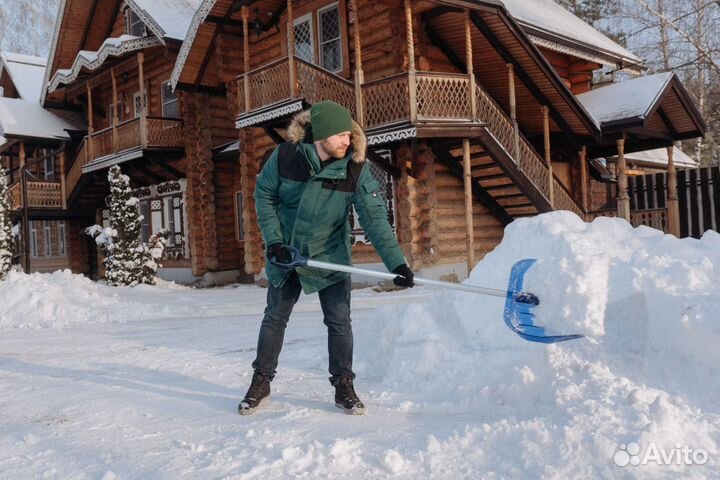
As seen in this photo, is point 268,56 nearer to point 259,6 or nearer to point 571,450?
point 259,6

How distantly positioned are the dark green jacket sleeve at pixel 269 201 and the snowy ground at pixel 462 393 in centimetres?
108

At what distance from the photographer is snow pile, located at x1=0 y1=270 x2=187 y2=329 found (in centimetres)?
885

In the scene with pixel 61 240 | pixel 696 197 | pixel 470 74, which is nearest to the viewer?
pixel 470 74

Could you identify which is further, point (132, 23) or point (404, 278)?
point (132, 23)

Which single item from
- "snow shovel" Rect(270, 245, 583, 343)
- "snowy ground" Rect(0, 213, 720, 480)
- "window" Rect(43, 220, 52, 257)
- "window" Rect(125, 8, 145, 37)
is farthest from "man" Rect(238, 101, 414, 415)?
"window" Rect(43, 220, 52, 257)

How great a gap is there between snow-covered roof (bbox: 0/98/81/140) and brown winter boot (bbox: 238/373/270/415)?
19.2 meters

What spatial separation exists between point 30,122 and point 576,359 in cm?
2128

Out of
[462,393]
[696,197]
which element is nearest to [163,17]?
[696,197]

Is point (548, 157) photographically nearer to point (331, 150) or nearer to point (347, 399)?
point (331, 150)

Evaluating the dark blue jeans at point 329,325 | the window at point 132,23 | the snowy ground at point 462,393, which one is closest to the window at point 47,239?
the window at point 132,23

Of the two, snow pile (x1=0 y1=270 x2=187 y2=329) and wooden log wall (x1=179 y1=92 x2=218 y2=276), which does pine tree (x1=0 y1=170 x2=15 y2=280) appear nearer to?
wooden log wall (x1=179 y1=92 x2=218 y2=276)

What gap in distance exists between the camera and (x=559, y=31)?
569 inches

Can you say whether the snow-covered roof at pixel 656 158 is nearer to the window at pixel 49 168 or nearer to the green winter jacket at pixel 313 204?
the green winter jacket at pixel 313 204

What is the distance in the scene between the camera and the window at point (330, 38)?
13.5 metres
